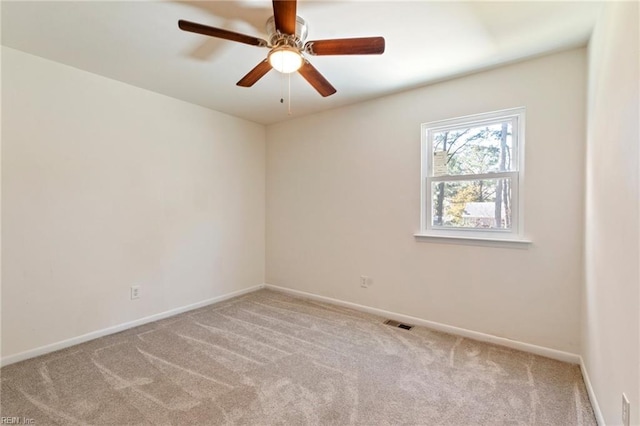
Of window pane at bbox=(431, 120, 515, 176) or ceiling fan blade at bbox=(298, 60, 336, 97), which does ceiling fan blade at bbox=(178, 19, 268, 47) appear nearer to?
ceiling fan blade at bbox=(298, 60, 336, 97)

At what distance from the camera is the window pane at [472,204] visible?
255 cm

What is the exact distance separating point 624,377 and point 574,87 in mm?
2005

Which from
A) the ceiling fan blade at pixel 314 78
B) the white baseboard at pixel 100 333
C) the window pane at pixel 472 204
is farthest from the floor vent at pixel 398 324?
the ceiling fan blade at pixel 314 78

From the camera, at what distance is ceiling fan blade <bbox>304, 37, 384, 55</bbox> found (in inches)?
65.8

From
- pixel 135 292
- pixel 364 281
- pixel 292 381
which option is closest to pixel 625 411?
pixel 292 381

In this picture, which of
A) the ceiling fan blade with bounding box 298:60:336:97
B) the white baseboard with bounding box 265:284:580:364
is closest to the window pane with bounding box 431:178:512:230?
the white baseboard with bounding box 265:284:580:364

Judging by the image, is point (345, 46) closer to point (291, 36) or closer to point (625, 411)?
point (291, 36)

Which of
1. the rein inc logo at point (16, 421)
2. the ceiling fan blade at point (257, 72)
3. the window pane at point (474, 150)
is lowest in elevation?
the rein inc logo at point (16, 421)

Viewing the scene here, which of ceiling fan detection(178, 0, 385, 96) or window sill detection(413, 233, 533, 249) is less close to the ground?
ceiling fan detection(178, 0, 385, 96)

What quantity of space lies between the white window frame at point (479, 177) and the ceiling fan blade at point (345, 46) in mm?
1392

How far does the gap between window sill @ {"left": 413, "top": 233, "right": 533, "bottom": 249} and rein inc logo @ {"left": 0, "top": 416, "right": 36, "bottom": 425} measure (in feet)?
10.0

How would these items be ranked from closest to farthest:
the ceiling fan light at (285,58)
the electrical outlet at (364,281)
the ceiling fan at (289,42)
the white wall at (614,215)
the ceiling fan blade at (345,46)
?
the white wall at (614,215), the ceiling fan at (289,42), the ceiling fan blade at (345,46), the ceiling fan light at (285,58), the electrical outlet at (364,281)

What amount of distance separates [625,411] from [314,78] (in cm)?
239

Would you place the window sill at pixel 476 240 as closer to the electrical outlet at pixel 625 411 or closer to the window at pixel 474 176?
the window at pixel 474 176
